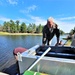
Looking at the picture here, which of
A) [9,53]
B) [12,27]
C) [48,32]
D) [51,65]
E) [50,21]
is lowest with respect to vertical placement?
[9,53]

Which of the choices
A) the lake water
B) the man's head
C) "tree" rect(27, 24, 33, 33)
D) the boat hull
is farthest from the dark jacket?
"tree" rect(27, 24, 33, 33)

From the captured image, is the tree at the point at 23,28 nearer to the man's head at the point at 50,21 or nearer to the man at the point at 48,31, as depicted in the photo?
the man at the point at 48,31

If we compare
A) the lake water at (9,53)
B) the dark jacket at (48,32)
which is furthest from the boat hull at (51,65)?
the lake water at (9,53)

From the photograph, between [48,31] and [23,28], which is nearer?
[48,31]

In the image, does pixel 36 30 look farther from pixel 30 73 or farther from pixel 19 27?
pixel 30 73

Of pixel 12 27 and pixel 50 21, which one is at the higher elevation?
pixel 12 27

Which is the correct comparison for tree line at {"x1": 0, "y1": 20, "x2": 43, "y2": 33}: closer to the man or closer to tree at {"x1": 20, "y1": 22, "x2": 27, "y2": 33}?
tree at {"x1": 20, "y1": 22, "x2": 27, "y2": 33}

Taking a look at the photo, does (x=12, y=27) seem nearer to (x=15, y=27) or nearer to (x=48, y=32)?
(x=15, y=27)

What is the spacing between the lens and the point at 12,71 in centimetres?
543

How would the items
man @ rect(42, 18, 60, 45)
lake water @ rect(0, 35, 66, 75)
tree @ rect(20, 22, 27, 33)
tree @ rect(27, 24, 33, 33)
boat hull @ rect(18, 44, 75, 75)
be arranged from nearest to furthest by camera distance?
boat hull @ rect(18, 44, 75, 75)
man @ rect(42, 18, 60, 45)
lake water @ rect(0, 35, 66, 75)
tree @ rect(20, 22, 27, 33)
tree @ rect(27, 24, 33, 33)

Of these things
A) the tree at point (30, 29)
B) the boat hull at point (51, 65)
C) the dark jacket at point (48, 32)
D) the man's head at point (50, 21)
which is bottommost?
the boat hull at point (51, 65)

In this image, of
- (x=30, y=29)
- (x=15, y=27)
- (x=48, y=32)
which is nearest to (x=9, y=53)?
(x=48, y=32)

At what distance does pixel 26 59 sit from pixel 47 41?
7.83 feet

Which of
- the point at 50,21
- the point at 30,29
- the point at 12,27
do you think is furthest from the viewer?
the point at 30,29
